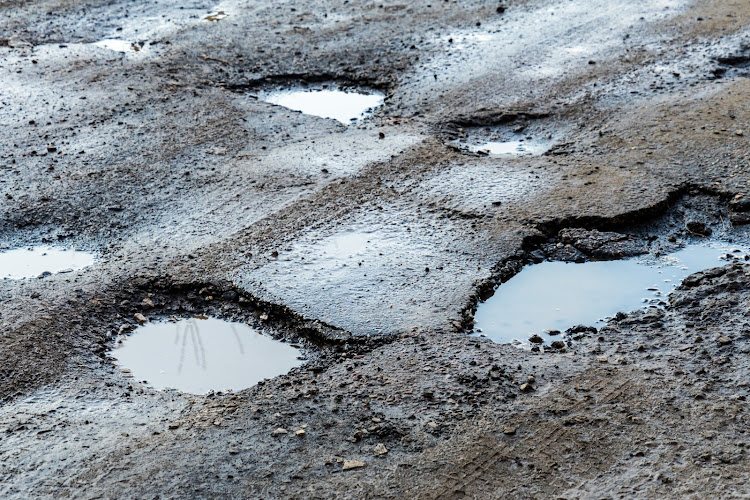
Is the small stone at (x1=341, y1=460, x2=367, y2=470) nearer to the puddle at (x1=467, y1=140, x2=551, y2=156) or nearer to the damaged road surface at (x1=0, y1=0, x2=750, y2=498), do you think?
the damaged road surface at (x1=0, y1=0, x2=750, y2=498)

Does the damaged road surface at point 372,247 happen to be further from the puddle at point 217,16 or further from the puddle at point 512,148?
the puddle at point 217,16

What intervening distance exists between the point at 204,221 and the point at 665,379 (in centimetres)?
286

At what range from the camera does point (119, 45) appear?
28.6 feet

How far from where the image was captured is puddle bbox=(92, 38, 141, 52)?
28.2 ft

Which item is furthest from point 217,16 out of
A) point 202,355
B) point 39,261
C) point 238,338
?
point 202,355

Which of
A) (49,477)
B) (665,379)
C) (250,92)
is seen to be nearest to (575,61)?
(250,92)

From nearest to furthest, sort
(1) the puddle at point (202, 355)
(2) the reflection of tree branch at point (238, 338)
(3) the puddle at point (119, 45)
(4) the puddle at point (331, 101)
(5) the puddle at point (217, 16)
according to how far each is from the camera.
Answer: (1) the puddle at point (202, 355) < (2) the reflection of tree branch at point (238, 338) < (4) the puddle at point (331, 101) < (3) the puddle at point (119, 45) < (5) the puddle at point (217, 16)

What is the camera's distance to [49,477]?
137 inches

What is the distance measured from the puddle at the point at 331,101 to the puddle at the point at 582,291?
8.68 feet

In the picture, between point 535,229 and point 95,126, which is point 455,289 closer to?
point 535,229

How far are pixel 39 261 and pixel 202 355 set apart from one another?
1.40 m

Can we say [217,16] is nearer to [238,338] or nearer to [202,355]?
[238,338]

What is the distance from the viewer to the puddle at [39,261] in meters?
5.00

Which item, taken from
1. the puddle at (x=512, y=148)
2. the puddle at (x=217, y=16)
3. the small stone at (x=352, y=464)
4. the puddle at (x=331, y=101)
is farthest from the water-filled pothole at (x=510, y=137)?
the puddle at (x=217, y=16)
